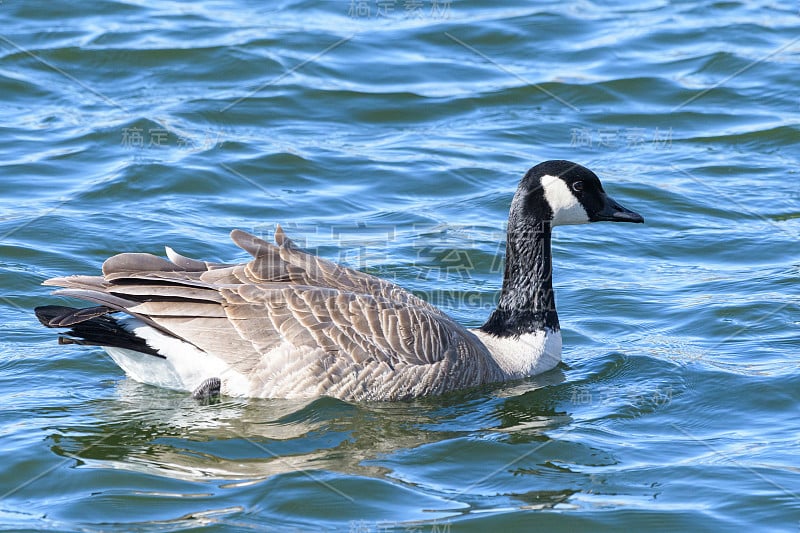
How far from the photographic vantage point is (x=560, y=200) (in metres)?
9.93

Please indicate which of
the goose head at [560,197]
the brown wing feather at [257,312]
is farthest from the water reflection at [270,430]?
the goose head at [560,197]

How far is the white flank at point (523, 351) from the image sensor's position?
996 cm

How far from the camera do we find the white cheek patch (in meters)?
9.89

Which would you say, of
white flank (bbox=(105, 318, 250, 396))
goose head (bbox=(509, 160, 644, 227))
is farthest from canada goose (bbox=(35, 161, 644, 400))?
goose head (bbox=(509, 160, 644, 227))

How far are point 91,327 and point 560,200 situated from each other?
4065 millimetres

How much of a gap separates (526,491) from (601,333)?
363 cm

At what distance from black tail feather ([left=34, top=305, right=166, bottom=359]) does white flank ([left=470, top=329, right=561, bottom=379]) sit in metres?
2.88

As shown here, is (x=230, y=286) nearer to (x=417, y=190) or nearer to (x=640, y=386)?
(x=640, y=386)

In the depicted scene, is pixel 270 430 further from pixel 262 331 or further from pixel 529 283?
pixel 529 283

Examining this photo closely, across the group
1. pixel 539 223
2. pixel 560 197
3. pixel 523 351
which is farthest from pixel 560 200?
pixel 523 351

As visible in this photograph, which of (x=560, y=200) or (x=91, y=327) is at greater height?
(x=560, y=200)

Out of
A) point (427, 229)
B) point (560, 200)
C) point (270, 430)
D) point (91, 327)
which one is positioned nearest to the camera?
point (270, 430)

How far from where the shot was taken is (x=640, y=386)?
32.6 feet

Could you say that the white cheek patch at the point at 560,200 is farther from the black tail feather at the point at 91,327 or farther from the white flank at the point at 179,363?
the black tail feather at the point at 91,327
